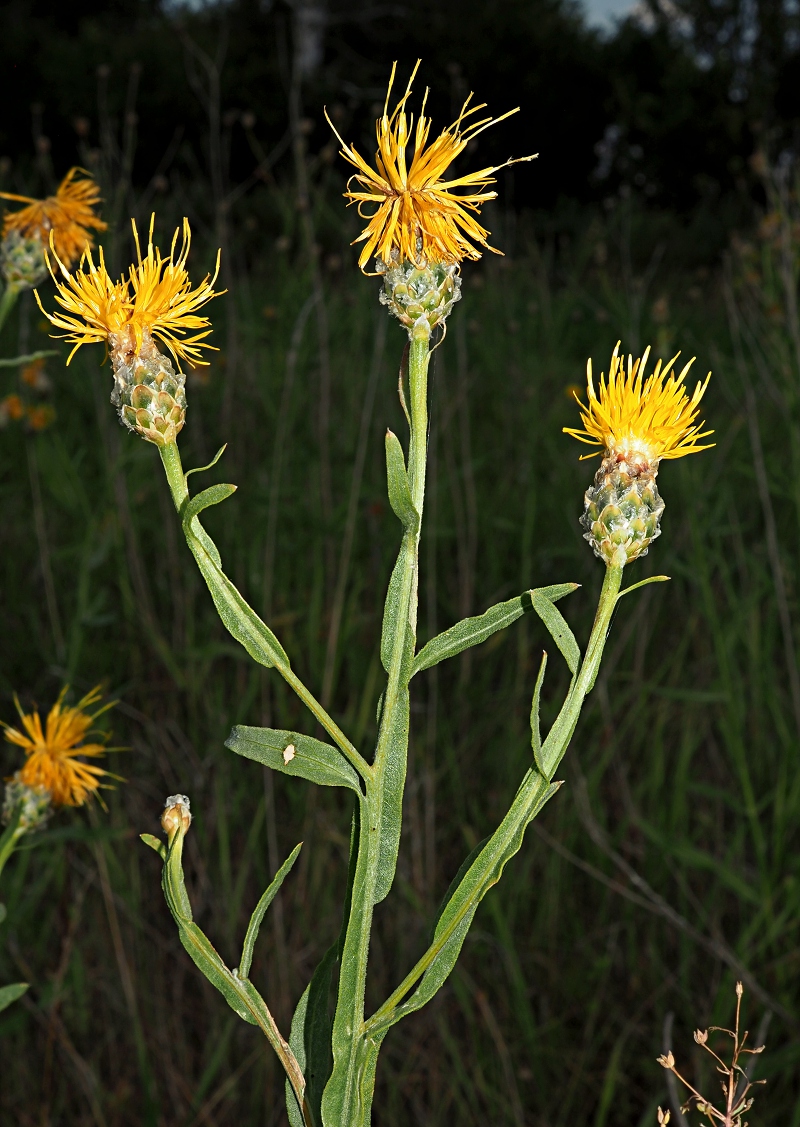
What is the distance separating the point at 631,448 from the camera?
0.66 meters

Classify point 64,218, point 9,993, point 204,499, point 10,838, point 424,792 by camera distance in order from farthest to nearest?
point 424,792 < point 64,218 < point 10,838 < point 9,993 < point 204,499

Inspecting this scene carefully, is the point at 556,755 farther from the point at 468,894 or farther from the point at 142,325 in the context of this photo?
the point at 142,325

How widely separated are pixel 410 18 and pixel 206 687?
14.0m

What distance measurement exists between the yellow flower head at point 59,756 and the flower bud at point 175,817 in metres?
0.40

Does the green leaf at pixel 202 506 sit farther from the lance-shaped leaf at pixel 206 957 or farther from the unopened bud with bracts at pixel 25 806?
the unopened bud with bracts at pixel 25 806

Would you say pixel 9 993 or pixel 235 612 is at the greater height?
pixel 235 612

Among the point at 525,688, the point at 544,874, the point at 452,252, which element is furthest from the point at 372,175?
the point at 525,688

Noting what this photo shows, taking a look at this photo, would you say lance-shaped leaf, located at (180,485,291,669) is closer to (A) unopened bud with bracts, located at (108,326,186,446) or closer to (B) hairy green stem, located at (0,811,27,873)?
(A) unopened bud with bracts, located at (108,326,186,446)

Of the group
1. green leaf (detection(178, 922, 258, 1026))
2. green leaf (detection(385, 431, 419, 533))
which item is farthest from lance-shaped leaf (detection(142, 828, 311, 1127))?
green leaf (detection(385, 431, 419, 533))

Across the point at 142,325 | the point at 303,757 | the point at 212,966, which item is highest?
the point at 142,325

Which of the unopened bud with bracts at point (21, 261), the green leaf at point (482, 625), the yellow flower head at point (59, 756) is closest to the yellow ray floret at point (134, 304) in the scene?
the green leaf at point (482, 625)

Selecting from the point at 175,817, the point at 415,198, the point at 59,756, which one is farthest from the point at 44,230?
the point at 175,817

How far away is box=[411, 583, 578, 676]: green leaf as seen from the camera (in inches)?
23.0

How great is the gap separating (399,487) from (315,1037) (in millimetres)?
339
